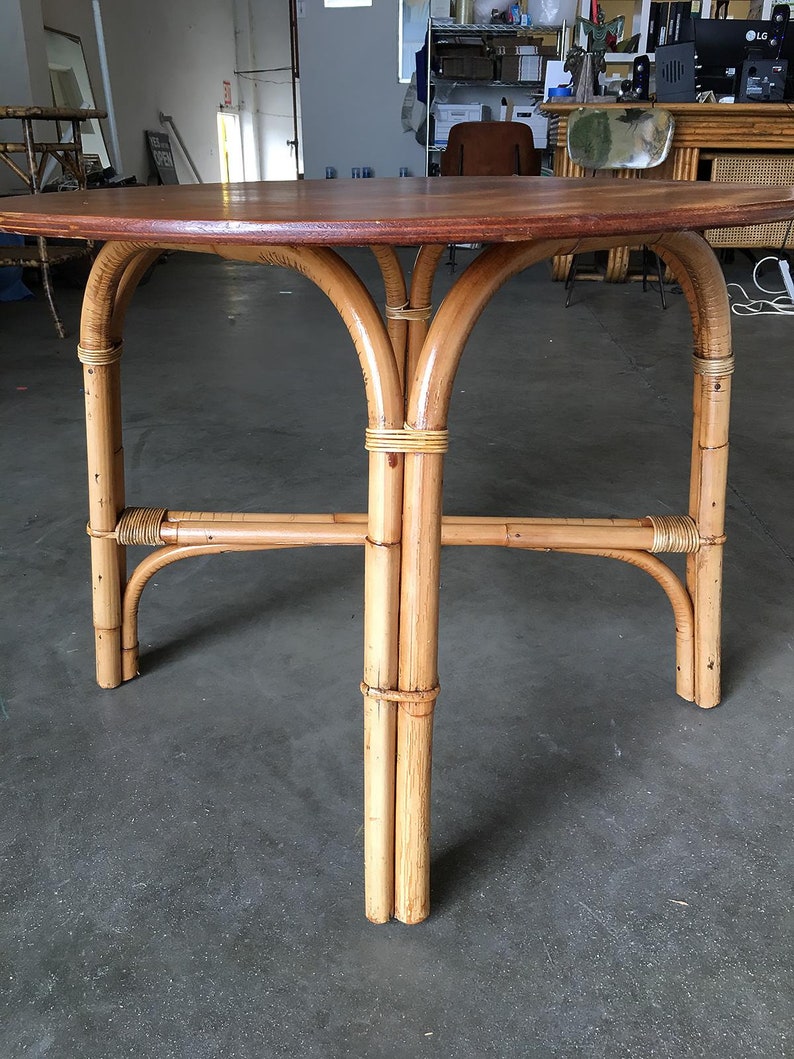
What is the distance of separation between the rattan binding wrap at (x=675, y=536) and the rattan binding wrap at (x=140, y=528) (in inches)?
26.9

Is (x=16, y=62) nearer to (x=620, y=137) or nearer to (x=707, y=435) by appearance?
(x=620, y=137)

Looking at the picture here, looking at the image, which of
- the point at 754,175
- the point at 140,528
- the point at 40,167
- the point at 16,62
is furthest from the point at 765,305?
the point at 16,62

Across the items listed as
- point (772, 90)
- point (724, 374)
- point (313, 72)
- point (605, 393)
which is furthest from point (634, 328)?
point (313, 72)

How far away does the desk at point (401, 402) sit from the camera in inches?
27.1

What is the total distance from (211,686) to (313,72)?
7673 millimetres

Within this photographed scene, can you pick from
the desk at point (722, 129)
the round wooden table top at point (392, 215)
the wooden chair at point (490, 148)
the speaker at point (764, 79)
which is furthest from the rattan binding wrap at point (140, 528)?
the speaker at point (764, 79)

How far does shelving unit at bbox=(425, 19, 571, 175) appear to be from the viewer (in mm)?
6449

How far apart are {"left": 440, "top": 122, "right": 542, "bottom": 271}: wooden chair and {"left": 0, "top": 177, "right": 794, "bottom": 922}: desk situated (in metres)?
3.91

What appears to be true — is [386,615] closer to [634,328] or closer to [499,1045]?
[499,1045]

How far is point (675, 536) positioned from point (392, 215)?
0.68 meters

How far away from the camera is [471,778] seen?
3.69ft

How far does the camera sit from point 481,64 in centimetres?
643

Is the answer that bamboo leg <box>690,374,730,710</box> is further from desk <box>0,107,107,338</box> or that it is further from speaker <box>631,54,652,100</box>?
speaker <box>631,54,652,100</box>

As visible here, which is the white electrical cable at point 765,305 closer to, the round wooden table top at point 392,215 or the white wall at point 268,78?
the round wooden table top at point 392,215
